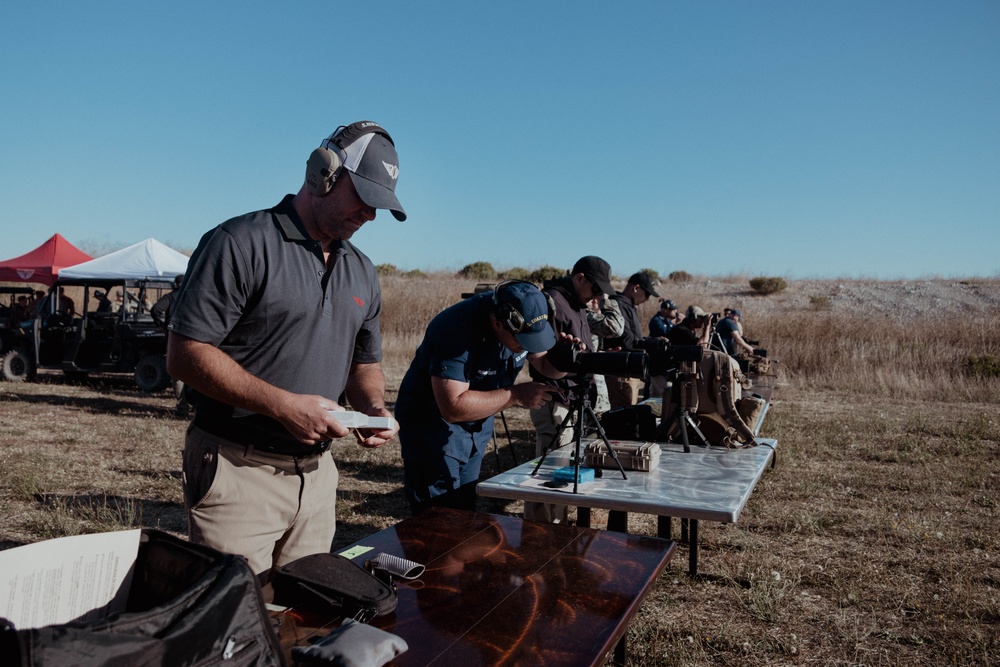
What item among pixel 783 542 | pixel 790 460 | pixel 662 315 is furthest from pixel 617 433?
pixel 662 315

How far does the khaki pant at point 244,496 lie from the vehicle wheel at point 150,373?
10.4 meters

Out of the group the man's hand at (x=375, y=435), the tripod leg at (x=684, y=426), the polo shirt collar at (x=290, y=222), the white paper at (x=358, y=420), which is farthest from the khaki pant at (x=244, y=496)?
the tripod leg at (x=684, y=426)

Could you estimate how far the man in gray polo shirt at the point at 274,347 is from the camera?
1774 mm

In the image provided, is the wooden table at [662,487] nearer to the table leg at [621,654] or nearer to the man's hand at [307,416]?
the table leg at [621,654]

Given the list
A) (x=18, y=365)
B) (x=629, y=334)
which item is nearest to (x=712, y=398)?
(x=629, y=334)

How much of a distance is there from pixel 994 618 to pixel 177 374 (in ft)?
13.4

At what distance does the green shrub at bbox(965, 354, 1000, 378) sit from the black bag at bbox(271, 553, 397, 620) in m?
15.5

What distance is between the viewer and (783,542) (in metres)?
4.83

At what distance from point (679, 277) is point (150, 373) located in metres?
30.4

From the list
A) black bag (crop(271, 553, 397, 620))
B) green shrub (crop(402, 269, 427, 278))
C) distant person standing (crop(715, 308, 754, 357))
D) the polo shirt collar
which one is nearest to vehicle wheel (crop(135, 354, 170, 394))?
distant person standing (crop(715, 308, 754, 357))

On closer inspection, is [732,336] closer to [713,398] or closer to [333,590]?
[713,398]

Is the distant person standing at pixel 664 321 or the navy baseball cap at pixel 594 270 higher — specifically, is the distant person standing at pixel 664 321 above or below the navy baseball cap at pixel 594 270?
below

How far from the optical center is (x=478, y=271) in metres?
37.8

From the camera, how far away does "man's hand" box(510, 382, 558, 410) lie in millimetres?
2973
